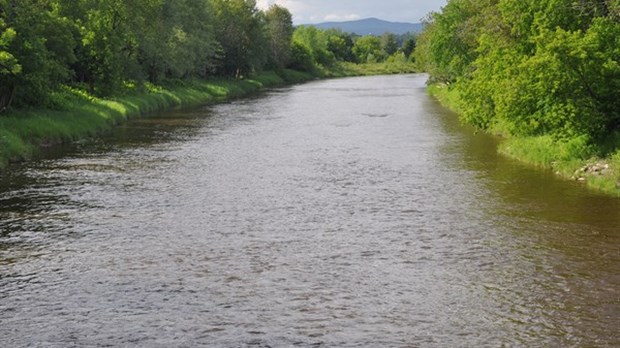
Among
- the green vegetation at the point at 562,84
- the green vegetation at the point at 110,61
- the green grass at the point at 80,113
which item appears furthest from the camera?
the green vegetation at the point at 110,61

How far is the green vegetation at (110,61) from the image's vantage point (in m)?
→ 41.4

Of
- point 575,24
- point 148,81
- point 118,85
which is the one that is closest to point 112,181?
point 575,24

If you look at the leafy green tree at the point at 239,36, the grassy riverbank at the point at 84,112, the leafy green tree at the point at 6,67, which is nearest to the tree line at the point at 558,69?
the grassy riverbank at the point at 84,112

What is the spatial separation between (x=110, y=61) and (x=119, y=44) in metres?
2.90

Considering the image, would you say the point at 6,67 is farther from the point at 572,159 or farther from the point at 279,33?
the point at 279,33

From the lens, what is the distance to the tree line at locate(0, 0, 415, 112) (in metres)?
41.8

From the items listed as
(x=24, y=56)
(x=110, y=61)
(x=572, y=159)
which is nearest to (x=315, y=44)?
(x=110, y=61)

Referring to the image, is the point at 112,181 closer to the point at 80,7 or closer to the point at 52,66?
the point at 52,66

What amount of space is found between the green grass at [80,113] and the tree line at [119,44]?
4.24 ft

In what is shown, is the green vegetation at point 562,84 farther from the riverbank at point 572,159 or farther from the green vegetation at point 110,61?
the green vegetation at point 110,61

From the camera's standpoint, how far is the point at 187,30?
90.6 meters

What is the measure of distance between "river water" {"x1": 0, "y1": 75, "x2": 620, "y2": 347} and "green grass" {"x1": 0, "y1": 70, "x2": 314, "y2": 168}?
8.64 feet

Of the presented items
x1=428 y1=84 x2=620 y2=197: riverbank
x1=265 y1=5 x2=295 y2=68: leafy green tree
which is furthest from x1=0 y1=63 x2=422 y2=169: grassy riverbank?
x1=265 y1=5 x2=295 y2=68: leafy green tree

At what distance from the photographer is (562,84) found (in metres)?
29.2
